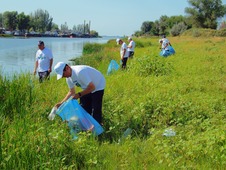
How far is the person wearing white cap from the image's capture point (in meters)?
4.58

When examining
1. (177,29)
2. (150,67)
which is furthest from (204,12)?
(150,67)

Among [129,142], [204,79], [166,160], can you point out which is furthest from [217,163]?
[204,79]

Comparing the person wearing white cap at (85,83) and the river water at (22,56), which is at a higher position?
the person wearing white cap at (85,83)

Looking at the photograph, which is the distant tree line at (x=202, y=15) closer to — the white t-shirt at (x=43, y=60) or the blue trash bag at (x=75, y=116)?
the white t-shirt at (x=43, y=60)

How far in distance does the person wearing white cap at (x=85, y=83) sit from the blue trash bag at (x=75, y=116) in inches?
6.7

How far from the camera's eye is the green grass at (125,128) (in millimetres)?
3633

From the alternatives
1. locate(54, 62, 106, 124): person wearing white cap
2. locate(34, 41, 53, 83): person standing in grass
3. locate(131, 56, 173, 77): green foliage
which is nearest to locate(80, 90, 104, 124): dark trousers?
locate(54, 62, 106, 124): person wearing white cap

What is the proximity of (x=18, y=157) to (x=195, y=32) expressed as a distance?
48.5 m

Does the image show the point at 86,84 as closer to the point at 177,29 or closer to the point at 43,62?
the point at 43,62

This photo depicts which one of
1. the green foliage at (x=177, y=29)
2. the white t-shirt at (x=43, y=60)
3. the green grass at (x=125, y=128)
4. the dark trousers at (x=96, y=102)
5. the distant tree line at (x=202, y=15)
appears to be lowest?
the green grass at (x=125, y=128)

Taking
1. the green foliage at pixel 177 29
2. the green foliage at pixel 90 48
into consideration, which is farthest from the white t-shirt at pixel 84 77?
the green foliage at pixel 177 29

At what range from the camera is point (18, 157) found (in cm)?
347

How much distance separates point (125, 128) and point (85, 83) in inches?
46.3

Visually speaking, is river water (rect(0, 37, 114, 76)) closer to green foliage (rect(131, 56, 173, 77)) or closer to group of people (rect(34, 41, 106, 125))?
group of people (rect(34, 41, 106, 125))
